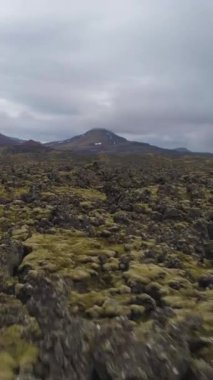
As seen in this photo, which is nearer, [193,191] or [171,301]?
[171,301]

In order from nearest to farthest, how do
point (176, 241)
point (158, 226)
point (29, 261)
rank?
point (29, 261)
point (176, 241)
point (158, 226)

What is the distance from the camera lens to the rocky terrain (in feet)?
53.9

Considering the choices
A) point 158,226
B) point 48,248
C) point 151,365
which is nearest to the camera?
point 151,365

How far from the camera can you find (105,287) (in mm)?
24688

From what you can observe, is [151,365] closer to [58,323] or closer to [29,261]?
[58,323]

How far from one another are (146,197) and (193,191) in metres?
A: 7.62

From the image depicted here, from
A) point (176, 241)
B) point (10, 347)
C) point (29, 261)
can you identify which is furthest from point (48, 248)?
point (10, 347)

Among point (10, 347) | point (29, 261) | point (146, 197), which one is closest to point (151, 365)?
point (10, 347)

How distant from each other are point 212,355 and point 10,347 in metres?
7.55

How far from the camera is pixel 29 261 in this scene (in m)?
26.8

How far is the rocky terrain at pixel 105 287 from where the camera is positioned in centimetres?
1644

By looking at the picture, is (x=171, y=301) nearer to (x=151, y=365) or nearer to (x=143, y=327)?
(x=143, y=327)

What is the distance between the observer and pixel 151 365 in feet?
52.1

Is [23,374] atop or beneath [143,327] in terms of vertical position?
beneath
